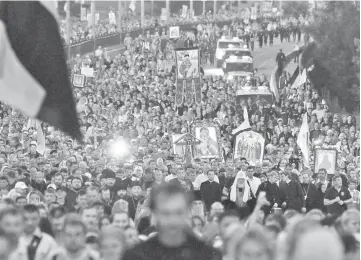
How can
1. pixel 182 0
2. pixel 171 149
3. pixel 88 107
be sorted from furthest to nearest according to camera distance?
pixel 182 0 < pixel 88 107 < pixel 171 149

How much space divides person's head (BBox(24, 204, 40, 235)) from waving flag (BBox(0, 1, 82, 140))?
1.11m

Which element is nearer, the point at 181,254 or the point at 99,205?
the point at 181,254

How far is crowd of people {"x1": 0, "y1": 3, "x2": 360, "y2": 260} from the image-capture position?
7.46m

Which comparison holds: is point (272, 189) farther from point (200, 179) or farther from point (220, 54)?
point (220, 54)

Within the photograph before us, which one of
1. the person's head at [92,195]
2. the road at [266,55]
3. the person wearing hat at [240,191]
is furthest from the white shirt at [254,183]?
the road at [266,55]

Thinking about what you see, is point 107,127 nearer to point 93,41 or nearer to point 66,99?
point 66,99

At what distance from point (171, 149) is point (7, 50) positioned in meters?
17.4

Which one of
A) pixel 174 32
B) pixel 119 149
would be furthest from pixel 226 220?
pixel 174 32

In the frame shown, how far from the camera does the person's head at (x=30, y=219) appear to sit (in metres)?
10.8

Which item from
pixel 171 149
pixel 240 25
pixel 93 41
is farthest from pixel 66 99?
pixel 240 25

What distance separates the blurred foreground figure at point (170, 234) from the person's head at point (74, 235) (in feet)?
5.99

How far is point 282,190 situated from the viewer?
62.2ft

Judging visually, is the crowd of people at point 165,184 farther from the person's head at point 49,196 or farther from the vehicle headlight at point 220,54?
the vehicle headlight at point 220,54

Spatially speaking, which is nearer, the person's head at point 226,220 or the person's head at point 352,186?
→ the person's head at point 226,220
